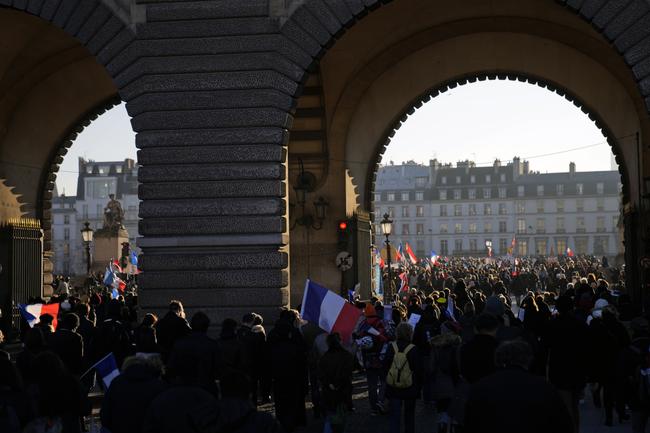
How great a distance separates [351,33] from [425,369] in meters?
12.2

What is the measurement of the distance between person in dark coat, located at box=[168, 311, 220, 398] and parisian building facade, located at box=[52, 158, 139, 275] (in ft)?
450

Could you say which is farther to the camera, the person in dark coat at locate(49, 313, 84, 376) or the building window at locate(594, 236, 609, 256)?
the building window at locate(594, 236, 609, 256)

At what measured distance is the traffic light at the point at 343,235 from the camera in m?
29.6

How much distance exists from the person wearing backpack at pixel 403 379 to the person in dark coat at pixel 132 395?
179 inches

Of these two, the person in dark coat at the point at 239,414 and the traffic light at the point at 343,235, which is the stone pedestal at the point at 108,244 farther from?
the person in dark coat at the point at 239,414

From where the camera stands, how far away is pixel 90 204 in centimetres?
15425

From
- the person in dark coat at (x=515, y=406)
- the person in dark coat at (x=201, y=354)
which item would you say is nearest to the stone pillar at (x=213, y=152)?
the person in dark coat at (x=201, y=354)

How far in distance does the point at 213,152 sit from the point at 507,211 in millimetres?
137439

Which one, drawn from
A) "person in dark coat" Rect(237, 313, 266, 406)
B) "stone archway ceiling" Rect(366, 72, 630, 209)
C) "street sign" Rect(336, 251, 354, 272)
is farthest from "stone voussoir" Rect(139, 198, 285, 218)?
"stone archway ceiling" Rect(366, 72, 630, 209)

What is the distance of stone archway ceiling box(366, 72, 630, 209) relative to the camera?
100 feet

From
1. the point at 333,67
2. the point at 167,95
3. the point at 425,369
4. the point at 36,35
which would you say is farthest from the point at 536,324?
the point at 36,35

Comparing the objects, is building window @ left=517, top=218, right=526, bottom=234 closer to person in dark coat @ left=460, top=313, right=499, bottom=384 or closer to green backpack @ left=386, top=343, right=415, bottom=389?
green backpack @ left=386, top=343, right=415, bottom=389

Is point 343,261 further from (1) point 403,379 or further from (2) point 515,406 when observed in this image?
(2) point 515,406

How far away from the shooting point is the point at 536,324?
17531 mm
